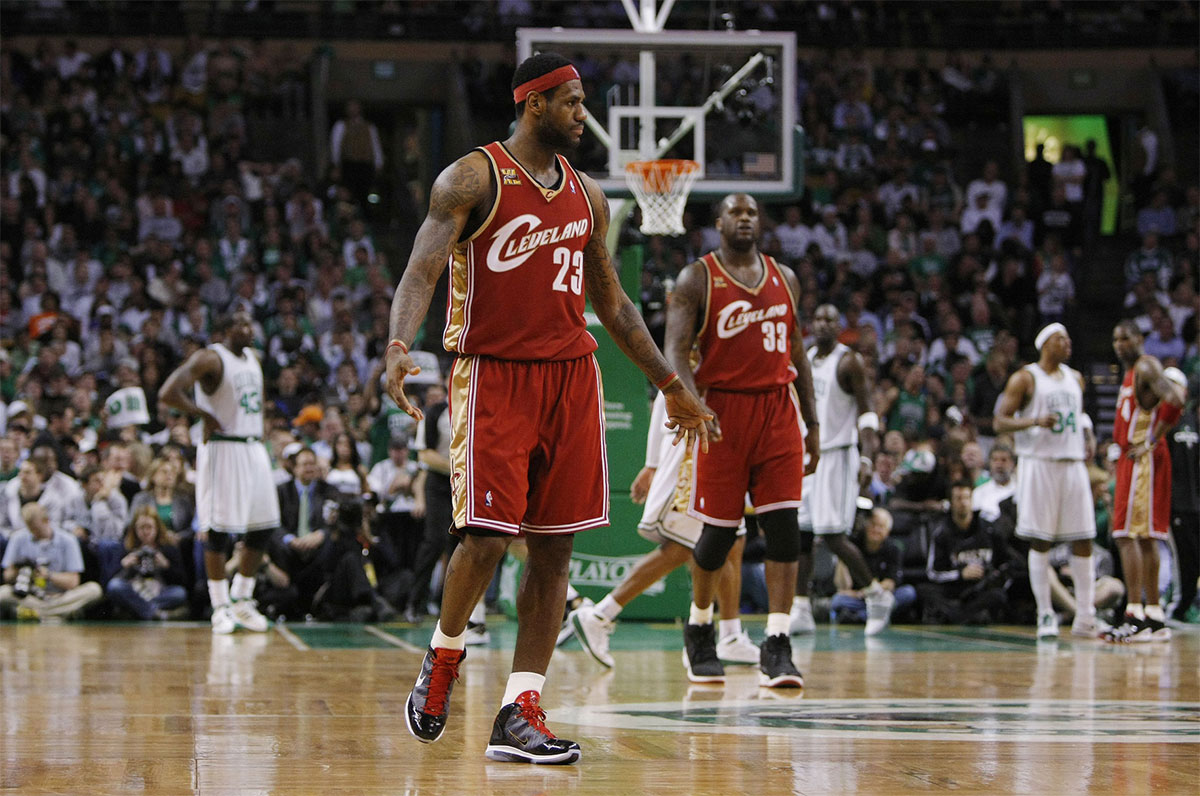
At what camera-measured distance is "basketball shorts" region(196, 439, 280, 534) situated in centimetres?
1091

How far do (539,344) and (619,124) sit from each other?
634cm

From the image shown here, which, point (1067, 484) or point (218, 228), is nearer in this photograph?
point (1067, 484)

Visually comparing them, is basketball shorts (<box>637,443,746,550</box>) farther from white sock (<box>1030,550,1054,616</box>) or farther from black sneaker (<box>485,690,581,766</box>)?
white sock (<box>1030,550,1054,616</box>)

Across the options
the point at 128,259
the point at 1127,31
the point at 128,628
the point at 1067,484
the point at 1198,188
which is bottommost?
the point at 128,628

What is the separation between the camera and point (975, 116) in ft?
76.5

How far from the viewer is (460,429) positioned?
497 centimetres

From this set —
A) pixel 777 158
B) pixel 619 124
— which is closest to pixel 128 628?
pixel 619 124

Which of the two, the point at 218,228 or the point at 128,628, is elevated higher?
the point at 218,228

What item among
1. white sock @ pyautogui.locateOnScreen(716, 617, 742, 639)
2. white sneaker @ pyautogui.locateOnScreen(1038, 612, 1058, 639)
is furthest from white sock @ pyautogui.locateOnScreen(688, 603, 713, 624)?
white sneaker @ pyautogui.locateOnScreen(1038, 612, 1058, 639)

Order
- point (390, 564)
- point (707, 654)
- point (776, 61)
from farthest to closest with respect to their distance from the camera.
Answer: point (390, 564), point (776, 61), point (707, 654)

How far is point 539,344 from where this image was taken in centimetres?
500

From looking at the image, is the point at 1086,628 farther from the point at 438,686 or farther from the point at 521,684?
the point at 438,686

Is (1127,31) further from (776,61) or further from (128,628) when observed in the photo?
(128,628)

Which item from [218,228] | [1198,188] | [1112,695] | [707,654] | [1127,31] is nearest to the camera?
[1112,695]
